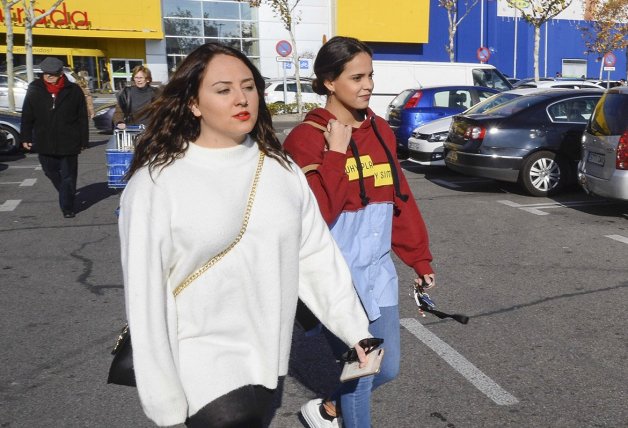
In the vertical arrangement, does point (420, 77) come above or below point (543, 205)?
above

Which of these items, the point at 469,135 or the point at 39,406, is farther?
the point at 469,135

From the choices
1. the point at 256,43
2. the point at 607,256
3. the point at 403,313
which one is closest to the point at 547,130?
the point at 607,256

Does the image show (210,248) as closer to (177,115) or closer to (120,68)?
(177,115)

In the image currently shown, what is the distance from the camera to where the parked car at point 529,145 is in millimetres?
10000

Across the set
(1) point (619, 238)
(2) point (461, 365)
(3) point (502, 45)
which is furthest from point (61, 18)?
(2) point (461, 365)

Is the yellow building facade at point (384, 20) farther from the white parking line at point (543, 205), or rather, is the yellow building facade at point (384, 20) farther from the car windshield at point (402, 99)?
the white parking line at point (543, 205)

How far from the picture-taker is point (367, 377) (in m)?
2.70

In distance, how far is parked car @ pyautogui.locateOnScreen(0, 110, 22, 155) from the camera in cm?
1505

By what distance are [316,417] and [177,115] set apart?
5.27ft

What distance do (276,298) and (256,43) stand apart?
41.9 m

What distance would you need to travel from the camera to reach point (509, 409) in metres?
3.62

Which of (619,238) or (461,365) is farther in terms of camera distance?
(619,238)

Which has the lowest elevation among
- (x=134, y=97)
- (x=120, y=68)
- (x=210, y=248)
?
(x=210, y=248)

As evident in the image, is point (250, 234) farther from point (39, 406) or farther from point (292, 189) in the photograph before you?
point (39, 406)
